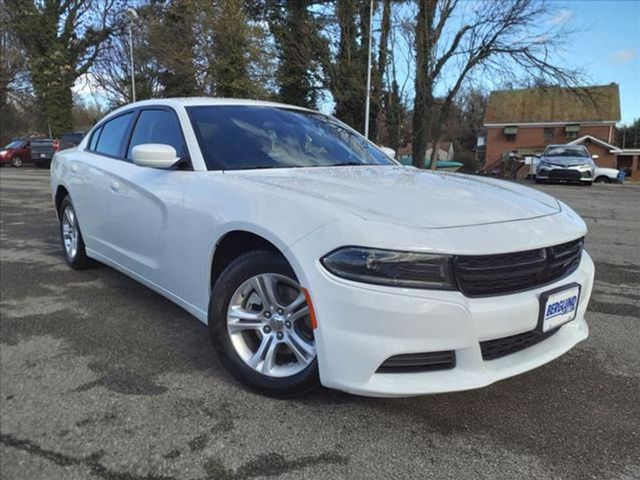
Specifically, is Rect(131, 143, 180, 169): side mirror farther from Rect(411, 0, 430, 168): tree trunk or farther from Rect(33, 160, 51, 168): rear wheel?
Rect(33, 160, 51, 168): rear wheel

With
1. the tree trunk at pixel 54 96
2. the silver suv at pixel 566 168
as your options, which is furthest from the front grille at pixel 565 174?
the tree trunk at pixel 54 96

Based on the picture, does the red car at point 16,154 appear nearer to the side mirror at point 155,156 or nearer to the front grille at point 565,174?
the front grille at point 565,174

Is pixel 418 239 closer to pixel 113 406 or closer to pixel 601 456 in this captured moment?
pixel 601 456

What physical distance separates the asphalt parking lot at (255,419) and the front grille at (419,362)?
336 millimetres

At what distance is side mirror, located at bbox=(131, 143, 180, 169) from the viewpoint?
10.1 ft

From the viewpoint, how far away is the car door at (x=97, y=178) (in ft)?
13.6

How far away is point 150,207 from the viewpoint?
3.38 m

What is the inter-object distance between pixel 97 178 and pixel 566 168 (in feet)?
58.4

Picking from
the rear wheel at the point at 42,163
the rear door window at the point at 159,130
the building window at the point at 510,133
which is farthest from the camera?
the building window at the point at 510,133

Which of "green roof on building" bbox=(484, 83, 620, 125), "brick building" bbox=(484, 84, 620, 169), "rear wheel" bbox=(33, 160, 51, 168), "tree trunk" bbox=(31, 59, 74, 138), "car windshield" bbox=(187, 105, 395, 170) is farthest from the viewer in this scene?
"green roof on building" bbox=(484, 83, 620, 125)

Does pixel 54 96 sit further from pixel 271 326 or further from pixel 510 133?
pixel 510 133

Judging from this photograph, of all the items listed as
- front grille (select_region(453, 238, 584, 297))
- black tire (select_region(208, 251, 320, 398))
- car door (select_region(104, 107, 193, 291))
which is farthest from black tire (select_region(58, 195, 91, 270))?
front grille (select_region(453, 238, 584, 297))

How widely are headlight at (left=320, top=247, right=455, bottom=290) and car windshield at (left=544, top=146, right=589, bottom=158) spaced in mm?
19551

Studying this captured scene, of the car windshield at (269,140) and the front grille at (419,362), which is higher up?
the car windshield at (269,140)
